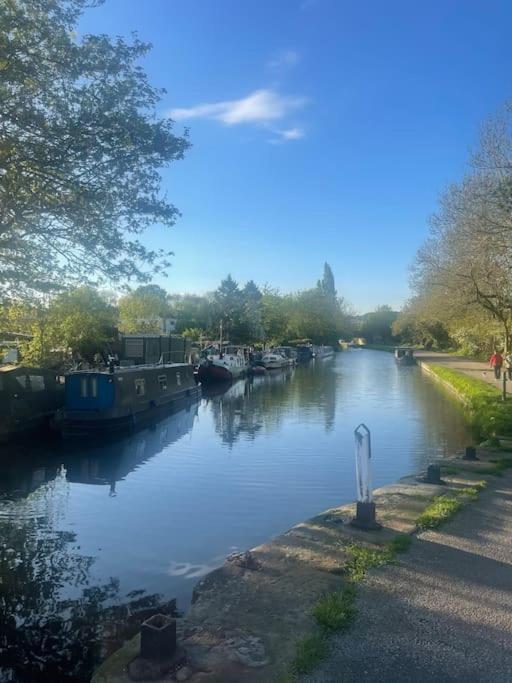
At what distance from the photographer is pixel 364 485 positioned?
784 cm

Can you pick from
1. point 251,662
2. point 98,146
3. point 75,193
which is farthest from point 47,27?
point 251,662

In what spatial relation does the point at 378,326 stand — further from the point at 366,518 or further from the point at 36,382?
the point at 366,518

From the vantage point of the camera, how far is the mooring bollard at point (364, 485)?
25.6ft

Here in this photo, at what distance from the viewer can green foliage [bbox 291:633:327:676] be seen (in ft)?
14.3

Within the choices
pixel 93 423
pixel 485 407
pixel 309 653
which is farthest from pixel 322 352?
pixel 309 653

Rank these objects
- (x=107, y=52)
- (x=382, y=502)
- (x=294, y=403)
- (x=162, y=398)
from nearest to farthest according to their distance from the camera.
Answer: (x=382, y=502), (x=107, y=52), (x=162, y=398), (x=294, y=403)

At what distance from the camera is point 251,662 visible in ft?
14.9

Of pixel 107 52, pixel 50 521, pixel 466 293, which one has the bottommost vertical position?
pixel 50 521

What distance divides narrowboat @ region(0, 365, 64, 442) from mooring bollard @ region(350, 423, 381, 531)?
15490mm

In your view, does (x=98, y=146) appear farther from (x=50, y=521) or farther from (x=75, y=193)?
(x=50, y=521)

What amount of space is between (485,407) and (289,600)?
1699 centimetres

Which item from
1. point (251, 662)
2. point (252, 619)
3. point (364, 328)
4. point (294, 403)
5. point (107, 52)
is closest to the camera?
point (251, 662)

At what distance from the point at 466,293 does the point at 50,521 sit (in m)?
19.8

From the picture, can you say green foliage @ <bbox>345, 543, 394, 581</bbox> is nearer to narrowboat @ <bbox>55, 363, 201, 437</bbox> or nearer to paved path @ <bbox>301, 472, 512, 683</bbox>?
paved path @ <bbox>301, 472, 512, 683</bbox>
